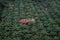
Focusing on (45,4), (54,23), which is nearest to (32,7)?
(45,4)

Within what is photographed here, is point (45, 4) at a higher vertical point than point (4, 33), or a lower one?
higher

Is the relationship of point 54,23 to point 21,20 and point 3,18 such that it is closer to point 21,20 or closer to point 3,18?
point 21,20

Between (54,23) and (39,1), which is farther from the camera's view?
(39,1)

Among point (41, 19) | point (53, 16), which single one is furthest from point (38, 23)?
point (53, 16)

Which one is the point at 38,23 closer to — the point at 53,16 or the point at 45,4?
the point at 53,16

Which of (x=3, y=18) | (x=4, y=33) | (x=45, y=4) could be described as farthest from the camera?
(x=45, y=4)

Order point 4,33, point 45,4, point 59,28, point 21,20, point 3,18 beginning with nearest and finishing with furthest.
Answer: point 59,28
point 4,33
point 21,20
point 3,18
point 45,4
